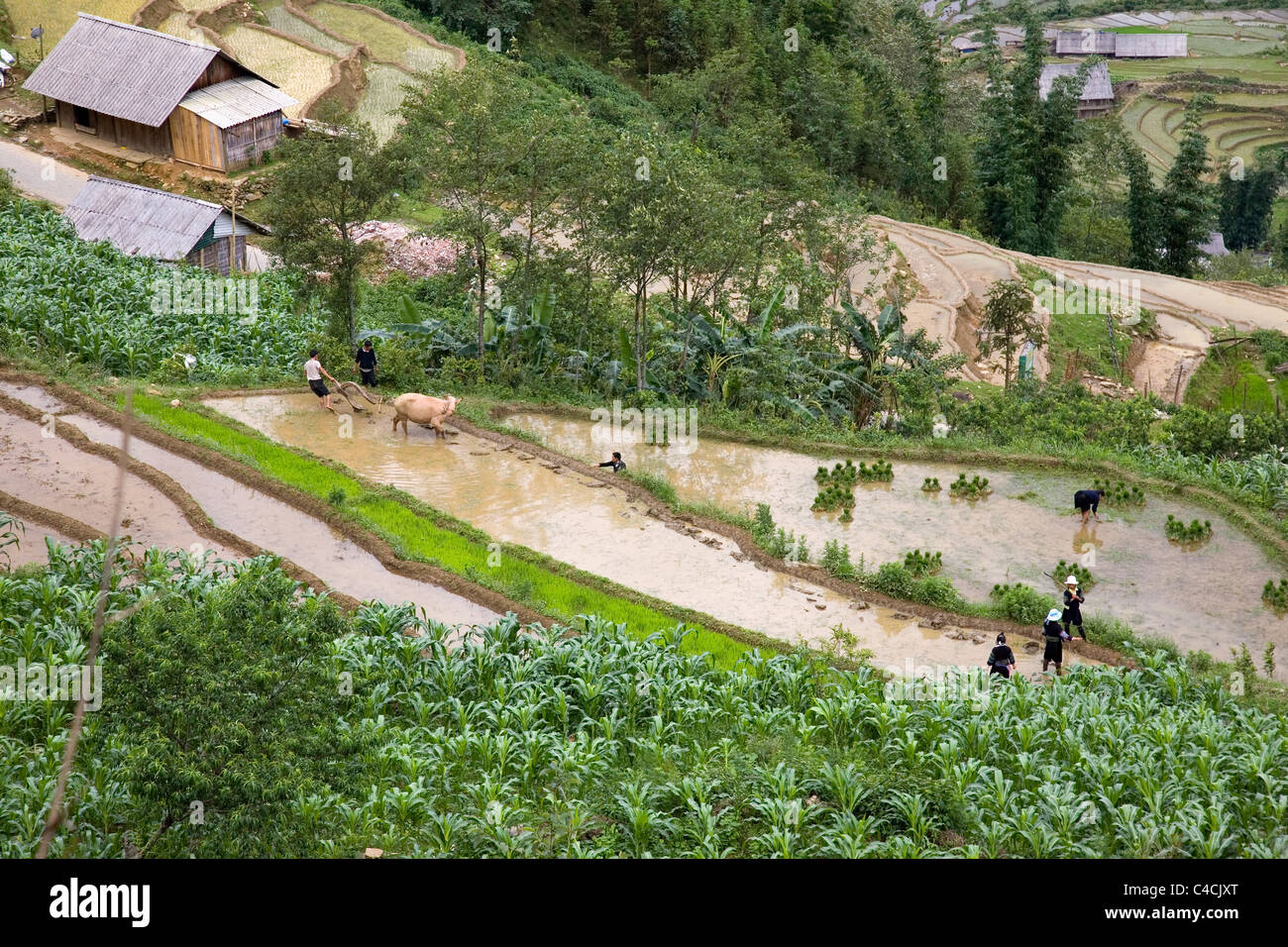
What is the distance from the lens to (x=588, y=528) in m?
18.7

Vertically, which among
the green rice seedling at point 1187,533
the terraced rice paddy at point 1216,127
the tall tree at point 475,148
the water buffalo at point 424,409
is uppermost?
the terraced rice paddy at point 1216,127

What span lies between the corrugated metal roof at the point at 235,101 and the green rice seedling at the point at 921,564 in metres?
22.9

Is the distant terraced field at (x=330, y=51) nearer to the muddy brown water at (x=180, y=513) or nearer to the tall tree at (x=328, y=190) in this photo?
the tall tree at (x=328, y=190)

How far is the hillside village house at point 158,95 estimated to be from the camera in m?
33.3

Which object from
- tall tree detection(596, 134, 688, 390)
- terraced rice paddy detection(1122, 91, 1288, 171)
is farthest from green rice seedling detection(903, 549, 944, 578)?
terraced rice paddy detection(1122, 91, 1288, 171)

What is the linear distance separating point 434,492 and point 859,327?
964 centimetres

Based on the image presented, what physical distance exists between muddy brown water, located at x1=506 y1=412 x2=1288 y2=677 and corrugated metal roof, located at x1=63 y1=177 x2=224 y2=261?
9.99 meters

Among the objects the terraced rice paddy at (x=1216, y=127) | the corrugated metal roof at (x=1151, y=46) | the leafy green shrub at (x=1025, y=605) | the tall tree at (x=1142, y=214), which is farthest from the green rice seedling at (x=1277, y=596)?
the corrugated metal roof at (x=1151, y=46)

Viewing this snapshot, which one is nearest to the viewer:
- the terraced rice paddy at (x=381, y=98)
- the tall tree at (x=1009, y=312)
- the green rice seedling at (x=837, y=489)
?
the green rice seedling at (x=837, y=489)

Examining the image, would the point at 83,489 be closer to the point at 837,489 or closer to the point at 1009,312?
the point at 837,489

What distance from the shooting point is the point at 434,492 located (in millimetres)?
19438

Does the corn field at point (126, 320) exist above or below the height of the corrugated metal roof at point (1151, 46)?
below
